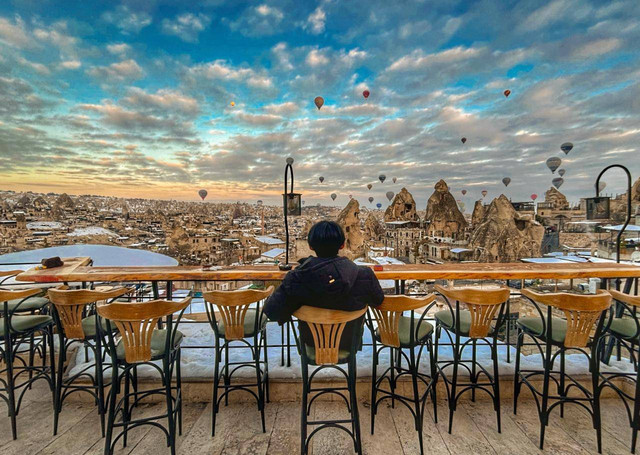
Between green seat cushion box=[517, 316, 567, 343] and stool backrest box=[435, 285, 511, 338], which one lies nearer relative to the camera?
stool backrest box=[435, 285, 511, 338]

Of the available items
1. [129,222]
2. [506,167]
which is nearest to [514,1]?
[129,222]

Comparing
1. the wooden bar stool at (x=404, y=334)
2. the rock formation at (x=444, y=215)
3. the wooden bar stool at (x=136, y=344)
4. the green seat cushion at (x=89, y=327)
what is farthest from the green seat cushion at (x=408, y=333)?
the rock formation at (x=444, y=215)

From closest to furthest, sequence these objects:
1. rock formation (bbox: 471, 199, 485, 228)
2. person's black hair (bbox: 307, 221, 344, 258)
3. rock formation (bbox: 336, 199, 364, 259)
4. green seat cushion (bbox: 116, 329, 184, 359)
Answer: person's black hair (bbox: 307, 221, 344, 258)
green seat cushion (bbox: 116, 329, 184, 359)
rock formation (bbox: 336, 199, 364, 259)
rock formation (bbox: 471, 199, 485, 228)

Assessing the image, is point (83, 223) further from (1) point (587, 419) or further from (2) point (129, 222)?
(1) point (587, 419)

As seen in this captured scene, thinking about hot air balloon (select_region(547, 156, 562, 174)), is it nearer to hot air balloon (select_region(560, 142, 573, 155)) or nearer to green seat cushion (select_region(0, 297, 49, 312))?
hot air balloon (select_region(560, 142, 573, 155))

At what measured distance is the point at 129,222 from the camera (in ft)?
70.7

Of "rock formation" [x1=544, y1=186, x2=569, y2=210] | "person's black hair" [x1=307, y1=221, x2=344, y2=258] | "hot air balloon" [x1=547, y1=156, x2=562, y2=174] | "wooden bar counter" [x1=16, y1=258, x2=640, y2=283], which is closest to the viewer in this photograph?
"person's black hair" [x1=307, y1=221, x2=344, y2=258]

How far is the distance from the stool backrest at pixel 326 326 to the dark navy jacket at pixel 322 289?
32 mm

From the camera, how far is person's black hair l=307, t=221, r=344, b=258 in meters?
1.72

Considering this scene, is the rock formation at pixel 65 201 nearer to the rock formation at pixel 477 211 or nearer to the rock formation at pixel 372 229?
the rock formation at pixel 372 229

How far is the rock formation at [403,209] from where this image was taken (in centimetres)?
6444

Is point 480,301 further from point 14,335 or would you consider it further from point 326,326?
point 14,335

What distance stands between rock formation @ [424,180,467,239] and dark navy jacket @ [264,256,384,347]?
6138cm

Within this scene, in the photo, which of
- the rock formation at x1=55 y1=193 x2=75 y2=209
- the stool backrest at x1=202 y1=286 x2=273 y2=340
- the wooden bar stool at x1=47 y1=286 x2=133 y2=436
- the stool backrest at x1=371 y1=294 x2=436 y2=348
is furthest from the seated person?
the rock formation at x1=55 y1=193 x2=75 y2=209
